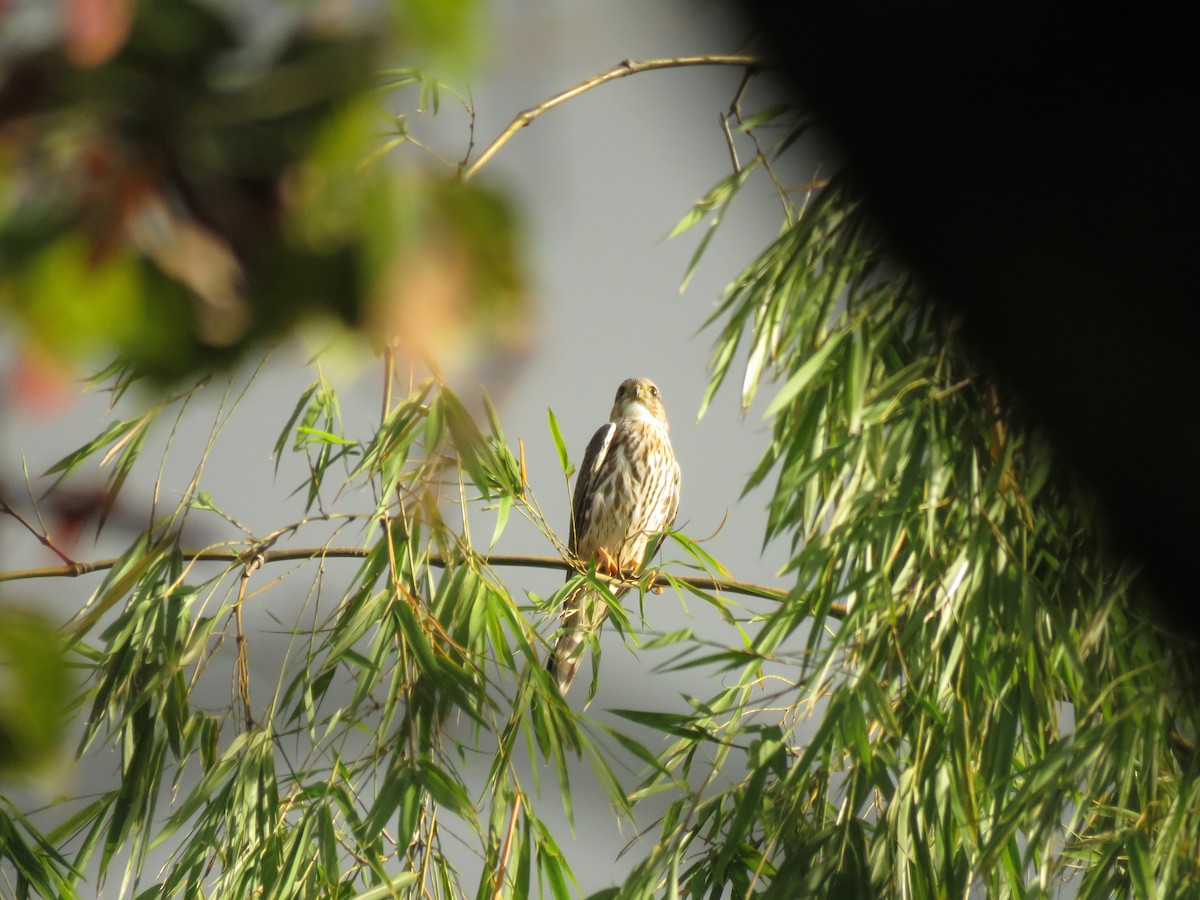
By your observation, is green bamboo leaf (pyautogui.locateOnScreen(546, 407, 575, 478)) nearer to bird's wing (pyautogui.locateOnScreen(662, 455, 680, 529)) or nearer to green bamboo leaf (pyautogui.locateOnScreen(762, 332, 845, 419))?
green bamboo leaf (pyautogui.locateOnScreen(762, 332, 845, 419))

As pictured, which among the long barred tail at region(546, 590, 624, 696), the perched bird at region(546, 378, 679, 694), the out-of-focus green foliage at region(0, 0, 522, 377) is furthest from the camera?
the perched bird at region(546, 378, 679, 694)

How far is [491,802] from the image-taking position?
2646 millimetres

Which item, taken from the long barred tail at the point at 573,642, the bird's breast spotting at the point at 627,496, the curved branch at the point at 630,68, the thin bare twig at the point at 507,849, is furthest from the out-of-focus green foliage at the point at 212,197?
the bird's breast spotting at the point at 627,496

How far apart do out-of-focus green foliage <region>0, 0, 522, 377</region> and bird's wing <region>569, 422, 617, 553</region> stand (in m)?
4.92

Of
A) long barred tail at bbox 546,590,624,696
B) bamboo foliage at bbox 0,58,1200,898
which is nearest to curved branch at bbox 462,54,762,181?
bamboo foliage at bbox 0,58,1200,898

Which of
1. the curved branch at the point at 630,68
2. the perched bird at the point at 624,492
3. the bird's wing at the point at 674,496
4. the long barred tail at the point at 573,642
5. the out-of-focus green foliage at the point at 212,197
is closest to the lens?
the out-of-focus green foliage at the point at 212,197

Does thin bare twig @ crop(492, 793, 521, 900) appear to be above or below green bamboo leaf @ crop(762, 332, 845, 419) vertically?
below

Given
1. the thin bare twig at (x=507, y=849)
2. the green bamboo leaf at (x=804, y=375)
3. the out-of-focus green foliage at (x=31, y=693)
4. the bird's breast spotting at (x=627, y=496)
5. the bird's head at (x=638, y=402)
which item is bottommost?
the thin bare twig at (x=507, y=849)

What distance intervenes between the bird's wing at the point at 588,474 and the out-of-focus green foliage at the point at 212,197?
4924 mm

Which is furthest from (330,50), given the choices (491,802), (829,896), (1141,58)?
(491,802)

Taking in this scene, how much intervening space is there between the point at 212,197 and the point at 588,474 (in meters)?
5.20

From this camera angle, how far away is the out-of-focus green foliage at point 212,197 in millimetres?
646

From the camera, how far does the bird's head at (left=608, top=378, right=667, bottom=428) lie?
6.15m

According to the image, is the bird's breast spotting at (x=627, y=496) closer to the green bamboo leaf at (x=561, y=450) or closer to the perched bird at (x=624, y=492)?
the perched bird at (x=624, y=492)
